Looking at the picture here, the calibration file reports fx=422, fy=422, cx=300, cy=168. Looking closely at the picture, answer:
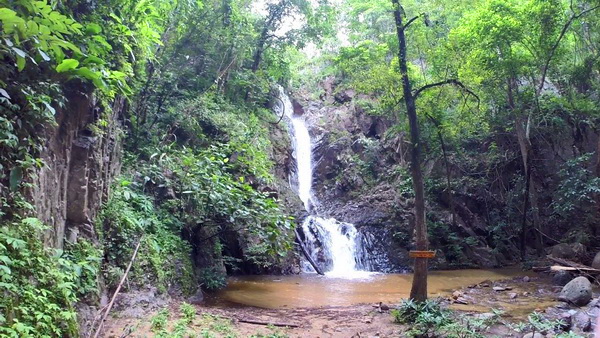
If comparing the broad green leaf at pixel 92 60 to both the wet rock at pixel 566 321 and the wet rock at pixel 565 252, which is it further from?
the wet rock at pixel 565 252

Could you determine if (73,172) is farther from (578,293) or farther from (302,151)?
(302,151)

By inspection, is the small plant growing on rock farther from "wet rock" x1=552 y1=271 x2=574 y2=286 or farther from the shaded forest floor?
"wet rock" x1=552 y1=271 x2=574 y2=286

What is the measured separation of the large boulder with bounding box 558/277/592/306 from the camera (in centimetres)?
883

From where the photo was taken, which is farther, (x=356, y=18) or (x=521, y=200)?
(x=356, y=18)

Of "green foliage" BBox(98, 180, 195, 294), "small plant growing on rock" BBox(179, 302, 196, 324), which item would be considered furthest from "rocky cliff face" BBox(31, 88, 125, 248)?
"small plant growing on rock" BBox(179, 302, 196, 324)

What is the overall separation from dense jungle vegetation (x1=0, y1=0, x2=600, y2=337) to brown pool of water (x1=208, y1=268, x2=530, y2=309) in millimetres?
735

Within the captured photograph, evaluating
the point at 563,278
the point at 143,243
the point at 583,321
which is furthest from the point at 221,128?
the point at 563,278

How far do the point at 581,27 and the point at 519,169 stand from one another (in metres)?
6.42

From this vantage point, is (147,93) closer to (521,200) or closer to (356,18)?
(521,200)

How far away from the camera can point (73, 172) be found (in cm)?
603

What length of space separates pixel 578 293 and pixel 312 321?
19.5ft

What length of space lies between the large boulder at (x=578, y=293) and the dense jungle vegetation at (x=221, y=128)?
4627 millimetres

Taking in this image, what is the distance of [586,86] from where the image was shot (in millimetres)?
18391

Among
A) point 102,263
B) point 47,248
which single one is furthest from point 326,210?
point 47,248
